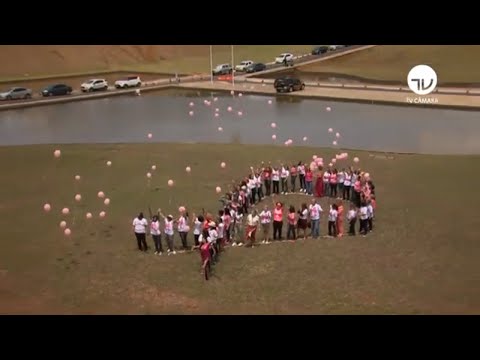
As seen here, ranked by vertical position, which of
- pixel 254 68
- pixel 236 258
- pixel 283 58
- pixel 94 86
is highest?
pixel 283 58

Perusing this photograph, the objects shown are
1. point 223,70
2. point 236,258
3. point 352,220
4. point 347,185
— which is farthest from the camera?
point 223,70

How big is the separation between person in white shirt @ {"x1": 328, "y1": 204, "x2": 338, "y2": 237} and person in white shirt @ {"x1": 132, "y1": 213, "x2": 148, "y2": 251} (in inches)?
228

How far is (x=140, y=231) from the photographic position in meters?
17.6

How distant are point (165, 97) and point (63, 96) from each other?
8.63 metres

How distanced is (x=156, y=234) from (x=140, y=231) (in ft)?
1.75

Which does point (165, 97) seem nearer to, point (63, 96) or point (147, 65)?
point (63, 96)

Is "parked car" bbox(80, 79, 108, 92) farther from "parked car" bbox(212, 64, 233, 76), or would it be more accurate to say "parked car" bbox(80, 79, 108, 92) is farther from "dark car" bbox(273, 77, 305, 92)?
"dark car" bbox(273, 77, 305, 92)

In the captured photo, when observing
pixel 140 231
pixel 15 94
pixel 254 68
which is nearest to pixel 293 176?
pixel 140 231

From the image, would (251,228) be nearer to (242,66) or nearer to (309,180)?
(309,180)

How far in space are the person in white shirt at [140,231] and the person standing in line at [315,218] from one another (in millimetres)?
5167

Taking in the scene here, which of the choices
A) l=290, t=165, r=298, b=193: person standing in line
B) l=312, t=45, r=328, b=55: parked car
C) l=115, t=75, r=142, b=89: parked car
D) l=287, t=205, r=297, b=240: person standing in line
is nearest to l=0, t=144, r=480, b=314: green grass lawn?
l=287, t=205, r=297, b=240: person standing in line

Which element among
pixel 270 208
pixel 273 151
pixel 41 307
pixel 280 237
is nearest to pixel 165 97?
pixel 273 151

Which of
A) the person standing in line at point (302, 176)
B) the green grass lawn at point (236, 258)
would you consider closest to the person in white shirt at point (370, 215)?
the green grass lawn at point (236, 258)

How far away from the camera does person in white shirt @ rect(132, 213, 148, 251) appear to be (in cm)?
1755
